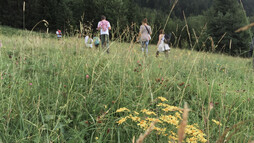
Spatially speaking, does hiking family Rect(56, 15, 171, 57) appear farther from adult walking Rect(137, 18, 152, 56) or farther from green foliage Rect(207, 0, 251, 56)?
green foliage Rect(207, 0, 251, 56)

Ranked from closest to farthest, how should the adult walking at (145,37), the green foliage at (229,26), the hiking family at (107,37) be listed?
the adult walking at (145,37) < the hiking family at (107,37) < the green foliage at (229,26)

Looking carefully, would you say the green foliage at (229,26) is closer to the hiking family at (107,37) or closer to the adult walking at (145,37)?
the hiking family at (107,37)

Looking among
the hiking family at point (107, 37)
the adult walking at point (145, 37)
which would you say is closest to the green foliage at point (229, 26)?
the hiking family at point (107, 37)

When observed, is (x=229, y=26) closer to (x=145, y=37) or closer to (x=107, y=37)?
(x=145, y=37)

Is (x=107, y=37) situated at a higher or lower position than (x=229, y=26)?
lower

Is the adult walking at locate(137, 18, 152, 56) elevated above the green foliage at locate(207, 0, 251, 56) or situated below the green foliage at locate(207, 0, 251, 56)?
→ below

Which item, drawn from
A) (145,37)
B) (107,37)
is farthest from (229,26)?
(107,37)

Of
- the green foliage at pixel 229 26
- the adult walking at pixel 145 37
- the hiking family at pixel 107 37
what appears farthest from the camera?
the green foliage at pixel 229 26

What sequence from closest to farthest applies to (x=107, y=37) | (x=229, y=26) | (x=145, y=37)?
(x=107, y=37) < (x=145, y=37) < (x=229, y=26)

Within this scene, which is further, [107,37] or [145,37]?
[145,37]

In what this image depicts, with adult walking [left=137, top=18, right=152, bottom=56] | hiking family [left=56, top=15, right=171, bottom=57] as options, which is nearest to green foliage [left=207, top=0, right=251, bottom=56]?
hiking family [left=56, top=15, right=171, bottom=57]

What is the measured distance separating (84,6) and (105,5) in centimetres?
421

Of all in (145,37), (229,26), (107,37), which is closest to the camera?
(107,37)

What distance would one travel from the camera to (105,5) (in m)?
26.8
